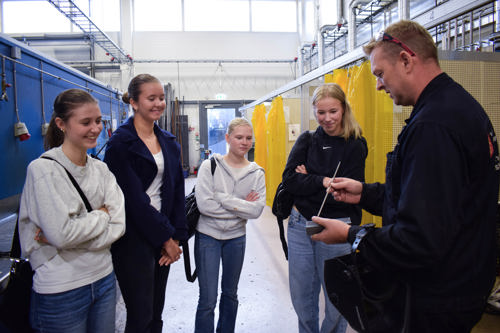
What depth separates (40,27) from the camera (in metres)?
7.91

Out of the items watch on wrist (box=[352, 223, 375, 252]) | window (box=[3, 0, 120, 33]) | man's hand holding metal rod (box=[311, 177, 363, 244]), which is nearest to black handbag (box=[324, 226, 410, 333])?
watch on wrist (box=[352, 223, 375, 252])

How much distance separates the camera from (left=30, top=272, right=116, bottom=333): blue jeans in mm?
1062

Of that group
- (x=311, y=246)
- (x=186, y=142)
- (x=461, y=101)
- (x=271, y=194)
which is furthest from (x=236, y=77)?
(x=461, y=101)

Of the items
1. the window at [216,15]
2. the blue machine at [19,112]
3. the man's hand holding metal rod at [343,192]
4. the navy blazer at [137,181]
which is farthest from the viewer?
the window at [216,15]

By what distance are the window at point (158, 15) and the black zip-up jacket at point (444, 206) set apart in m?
8.87

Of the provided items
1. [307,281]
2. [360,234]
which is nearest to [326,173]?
[307,281]

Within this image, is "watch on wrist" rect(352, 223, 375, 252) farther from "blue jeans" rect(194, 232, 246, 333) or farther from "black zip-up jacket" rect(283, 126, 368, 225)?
"blue jeans" rect(194, 232, 246, 333)

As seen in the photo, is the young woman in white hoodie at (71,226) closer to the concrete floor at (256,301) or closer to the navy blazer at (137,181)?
the navy blazer at (137,181)

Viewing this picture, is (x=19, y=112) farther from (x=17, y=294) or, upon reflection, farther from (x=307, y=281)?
(x=307, y=281)

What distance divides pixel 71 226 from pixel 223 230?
77cm

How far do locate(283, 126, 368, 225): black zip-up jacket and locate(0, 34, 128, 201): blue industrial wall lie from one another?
183 cm

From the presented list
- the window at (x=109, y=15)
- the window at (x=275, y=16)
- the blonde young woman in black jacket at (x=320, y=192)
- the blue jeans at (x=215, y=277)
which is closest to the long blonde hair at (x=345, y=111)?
the blonde young woman in black jacket at (x=320, y=192)

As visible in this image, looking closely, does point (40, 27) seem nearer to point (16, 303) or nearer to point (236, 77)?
point (236, 77)

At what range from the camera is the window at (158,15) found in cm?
829
